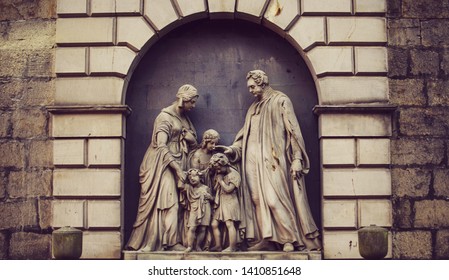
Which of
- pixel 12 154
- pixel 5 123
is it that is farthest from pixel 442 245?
pixel 5 123

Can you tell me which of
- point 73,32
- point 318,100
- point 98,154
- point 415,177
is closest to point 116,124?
point 98,154

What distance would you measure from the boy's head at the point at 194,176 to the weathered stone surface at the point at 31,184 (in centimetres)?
214

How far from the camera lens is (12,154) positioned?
53.7ft

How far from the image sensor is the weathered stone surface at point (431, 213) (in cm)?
1605

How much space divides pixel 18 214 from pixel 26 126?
1.36 meters

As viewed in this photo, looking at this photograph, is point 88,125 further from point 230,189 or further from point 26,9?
point 230,189

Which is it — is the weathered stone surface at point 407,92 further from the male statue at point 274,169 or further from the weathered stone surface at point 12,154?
the weathered stone surface at point 12,154

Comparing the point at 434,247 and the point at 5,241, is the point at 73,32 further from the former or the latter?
the point at 434,247

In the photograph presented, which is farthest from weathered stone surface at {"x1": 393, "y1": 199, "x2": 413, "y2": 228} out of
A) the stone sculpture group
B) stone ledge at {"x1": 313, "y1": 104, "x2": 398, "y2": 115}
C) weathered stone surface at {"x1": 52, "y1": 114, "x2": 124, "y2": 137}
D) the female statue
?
weathered stone surface at {"x1": 52, "y1": 114, "x2": 124, "y2": 137}

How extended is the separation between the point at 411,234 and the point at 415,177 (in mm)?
861

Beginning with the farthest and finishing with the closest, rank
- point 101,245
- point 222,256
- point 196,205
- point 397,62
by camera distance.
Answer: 1. point 397,62
2. point 101,245
3. point 196,205
4. point 222,256

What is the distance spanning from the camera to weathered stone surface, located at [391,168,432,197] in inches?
634

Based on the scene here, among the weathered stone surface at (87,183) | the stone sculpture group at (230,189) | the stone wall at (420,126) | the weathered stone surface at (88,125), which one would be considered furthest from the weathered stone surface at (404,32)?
the weathered stone surface at (87,183)

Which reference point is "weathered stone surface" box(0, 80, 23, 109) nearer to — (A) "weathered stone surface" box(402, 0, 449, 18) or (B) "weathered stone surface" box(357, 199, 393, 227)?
(B) "weathered stone surface" box(357, 199, 393, 227)
